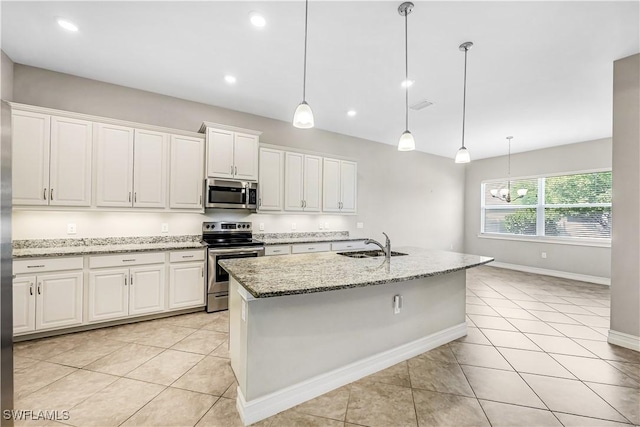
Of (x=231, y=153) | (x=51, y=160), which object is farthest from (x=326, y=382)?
(x=51, y=160)

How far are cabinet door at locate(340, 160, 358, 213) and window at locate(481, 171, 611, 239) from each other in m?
3.53

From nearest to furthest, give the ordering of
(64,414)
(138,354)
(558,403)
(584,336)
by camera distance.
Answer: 1. (64,414)
2. (558,403)
3. (138,354)
4. (584,336)

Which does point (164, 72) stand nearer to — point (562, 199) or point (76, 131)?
point (76, 131)

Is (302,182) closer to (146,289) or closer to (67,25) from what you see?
(146,289)

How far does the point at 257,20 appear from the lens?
2309 mm

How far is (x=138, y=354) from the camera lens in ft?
8.11

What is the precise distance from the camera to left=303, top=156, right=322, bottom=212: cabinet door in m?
4.58

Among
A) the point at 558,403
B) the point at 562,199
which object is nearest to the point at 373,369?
the point at 558,403

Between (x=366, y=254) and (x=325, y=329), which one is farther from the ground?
(x=366, y=254)

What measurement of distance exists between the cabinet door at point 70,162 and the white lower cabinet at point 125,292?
0.89 m

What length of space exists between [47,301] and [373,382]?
3.27m

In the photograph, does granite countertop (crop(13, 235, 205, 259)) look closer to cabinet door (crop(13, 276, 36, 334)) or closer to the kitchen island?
cabinet door (crop(13, 276, 36, 334))

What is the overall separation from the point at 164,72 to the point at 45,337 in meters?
3.14

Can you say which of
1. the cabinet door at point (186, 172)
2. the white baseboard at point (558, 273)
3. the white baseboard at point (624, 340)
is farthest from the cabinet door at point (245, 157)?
the white baseboard at point (558, 273)
